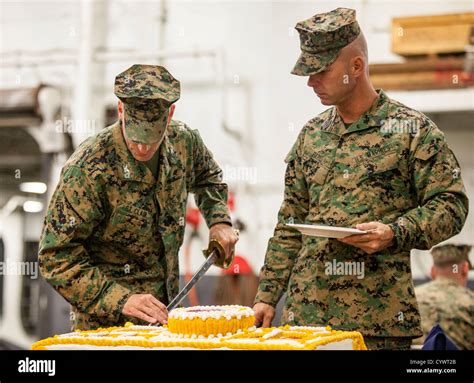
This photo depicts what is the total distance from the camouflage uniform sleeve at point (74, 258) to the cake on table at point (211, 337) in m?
0.26

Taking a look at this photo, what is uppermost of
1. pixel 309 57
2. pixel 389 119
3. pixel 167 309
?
pixel 309 57

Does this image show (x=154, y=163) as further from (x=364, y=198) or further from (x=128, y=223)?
(x=364, y=198)

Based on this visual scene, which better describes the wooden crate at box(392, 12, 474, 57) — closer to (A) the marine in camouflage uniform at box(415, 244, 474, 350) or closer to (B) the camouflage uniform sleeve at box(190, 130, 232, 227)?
(A) the marine in camouflage uniform at box(415, 244, 474, 350)

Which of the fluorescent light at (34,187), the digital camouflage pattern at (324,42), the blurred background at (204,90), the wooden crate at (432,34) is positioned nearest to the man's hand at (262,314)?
the digital camouflage pattern at (324,42)

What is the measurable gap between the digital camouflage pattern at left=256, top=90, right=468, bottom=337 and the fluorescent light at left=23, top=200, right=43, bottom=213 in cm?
347

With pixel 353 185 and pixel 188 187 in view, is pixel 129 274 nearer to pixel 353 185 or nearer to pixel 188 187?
pixel 188 187

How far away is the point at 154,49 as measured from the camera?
545 cm

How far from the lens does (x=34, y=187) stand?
593cm

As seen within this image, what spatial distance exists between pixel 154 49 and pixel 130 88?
2.91 meters

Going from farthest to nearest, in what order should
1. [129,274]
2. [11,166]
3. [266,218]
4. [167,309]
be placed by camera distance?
1. [11,166]
2. [266,218]
3. [129,274]
4. [167,309]

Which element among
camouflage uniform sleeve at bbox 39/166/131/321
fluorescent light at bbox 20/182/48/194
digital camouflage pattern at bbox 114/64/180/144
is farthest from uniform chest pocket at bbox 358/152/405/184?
fluorescent light at bbox 20/182/48/194

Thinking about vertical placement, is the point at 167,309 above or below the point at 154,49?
below

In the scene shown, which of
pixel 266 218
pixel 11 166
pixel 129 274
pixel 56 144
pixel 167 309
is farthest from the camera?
pixel 11 166

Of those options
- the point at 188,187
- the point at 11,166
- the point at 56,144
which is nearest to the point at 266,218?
the point at 56,144
